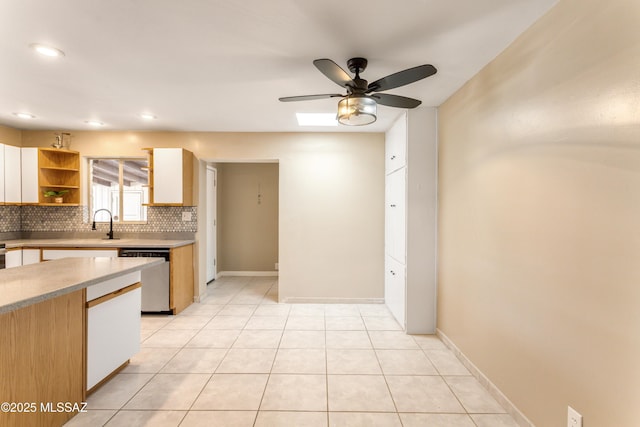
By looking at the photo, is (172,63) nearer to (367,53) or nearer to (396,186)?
(367,53)

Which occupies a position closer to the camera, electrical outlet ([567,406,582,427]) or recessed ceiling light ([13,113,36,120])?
electrical outlet ([567,406,582,427])

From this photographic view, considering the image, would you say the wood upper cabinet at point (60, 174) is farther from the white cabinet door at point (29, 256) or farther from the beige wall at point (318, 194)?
the white cabinet door at point (29, 256)

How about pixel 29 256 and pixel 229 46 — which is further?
pixel 29 256

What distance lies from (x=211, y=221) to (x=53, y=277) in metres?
3.67

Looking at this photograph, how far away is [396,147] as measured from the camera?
147 inches

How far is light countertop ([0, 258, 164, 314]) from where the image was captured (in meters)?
1.41

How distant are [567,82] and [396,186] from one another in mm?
2252

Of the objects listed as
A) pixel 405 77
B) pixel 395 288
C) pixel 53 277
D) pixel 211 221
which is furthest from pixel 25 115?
pixel 395 288

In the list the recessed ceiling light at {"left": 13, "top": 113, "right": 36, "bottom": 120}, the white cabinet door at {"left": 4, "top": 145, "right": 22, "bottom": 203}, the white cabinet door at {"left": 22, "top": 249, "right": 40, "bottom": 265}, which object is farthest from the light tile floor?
the recessed ceiling light at {"left": 13, "top": 113, "right": 36, "bottom": 120}

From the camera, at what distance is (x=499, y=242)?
214 cm

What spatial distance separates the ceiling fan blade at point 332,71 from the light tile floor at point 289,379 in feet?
7.07

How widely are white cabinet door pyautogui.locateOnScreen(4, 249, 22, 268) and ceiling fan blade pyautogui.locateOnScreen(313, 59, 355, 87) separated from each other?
13.8ft

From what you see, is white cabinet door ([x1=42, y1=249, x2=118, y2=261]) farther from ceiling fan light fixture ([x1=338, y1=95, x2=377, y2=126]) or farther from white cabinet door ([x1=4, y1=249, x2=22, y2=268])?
ceiling fan light fixture ([x1=338, y1=95, x2=377, y2=126])

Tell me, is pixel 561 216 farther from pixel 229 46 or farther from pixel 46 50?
pixel 46 50
